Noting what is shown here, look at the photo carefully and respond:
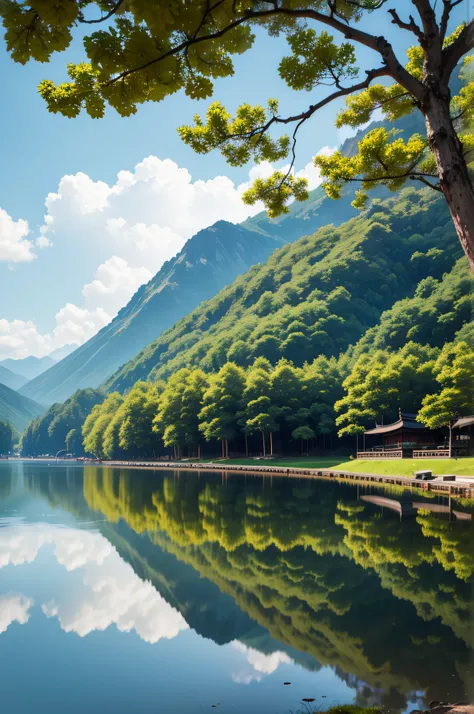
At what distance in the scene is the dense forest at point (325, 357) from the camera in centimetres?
7350

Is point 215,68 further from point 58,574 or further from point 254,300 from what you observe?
point 254,300

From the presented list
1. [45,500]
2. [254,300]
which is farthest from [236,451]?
[254,300]

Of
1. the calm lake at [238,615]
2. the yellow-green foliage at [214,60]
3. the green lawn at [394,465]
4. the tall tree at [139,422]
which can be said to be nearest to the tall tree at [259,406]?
the green lawn at [394,465]

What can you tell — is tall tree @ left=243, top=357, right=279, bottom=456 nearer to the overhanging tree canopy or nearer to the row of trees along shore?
the row of trees along shore

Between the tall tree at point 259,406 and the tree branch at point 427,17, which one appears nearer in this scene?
the tree branch at point 427,17

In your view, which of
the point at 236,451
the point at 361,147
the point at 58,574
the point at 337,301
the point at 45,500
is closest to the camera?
the point at 361,147

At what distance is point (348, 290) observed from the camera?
516ft

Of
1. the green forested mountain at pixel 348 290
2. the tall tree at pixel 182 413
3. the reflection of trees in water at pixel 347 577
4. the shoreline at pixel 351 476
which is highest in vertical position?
the green forested mountain at pixel 348 290

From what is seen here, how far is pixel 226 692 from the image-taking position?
9.23 m

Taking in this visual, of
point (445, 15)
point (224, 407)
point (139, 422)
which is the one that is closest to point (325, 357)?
point (224, 407)

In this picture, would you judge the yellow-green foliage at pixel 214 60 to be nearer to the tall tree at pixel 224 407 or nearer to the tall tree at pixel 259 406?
the tall tree at pixel 259 406

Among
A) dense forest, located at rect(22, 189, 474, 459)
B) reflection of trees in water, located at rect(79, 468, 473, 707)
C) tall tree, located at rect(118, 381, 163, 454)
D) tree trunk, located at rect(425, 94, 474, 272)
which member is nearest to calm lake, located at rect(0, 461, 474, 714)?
reflection of trees in water, located at rect(79, 468, 473, 707)

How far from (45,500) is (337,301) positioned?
117191 mm

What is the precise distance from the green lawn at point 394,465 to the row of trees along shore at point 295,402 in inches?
152
